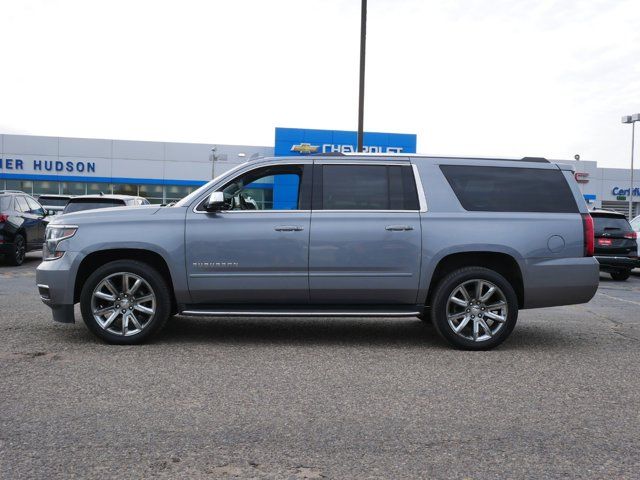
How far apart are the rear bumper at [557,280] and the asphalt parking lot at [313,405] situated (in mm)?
532

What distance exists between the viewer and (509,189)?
6.39m

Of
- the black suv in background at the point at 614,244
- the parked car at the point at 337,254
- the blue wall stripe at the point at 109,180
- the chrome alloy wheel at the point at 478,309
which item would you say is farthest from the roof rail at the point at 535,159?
the blue wall stripe at the point at 109,180

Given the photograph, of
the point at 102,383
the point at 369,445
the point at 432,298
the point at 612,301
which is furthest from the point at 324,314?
the point at 612,301

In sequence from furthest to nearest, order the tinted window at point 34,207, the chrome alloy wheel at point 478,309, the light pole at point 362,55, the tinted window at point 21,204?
the light pole at point 362,55
the tinted window at point 34,207
the tinted window at point 21,204
the chrome alloy wheel at point 478,309

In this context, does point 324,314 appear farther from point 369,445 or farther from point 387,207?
point 369,445

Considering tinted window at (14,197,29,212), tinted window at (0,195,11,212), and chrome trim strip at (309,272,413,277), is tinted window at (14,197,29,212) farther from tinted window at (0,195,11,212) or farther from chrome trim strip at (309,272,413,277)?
chrome trim strip at (309,272,413,277)

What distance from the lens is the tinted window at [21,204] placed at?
15286 mm

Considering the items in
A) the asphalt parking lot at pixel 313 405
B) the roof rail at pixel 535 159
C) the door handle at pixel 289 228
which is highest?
the roof rail at pixel 535 159

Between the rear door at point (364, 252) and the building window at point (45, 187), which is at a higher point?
the building window at point (45, 187)

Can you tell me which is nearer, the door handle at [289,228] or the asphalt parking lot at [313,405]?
the asphalt parking lot at [313,405]

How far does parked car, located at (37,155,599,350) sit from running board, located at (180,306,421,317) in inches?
0.7

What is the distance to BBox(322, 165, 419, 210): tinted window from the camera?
6281 millimetres

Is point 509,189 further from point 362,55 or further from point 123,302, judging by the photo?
point 362,55

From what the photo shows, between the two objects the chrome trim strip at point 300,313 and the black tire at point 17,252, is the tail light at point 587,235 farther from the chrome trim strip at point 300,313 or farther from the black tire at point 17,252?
the black tire at point 17,252
